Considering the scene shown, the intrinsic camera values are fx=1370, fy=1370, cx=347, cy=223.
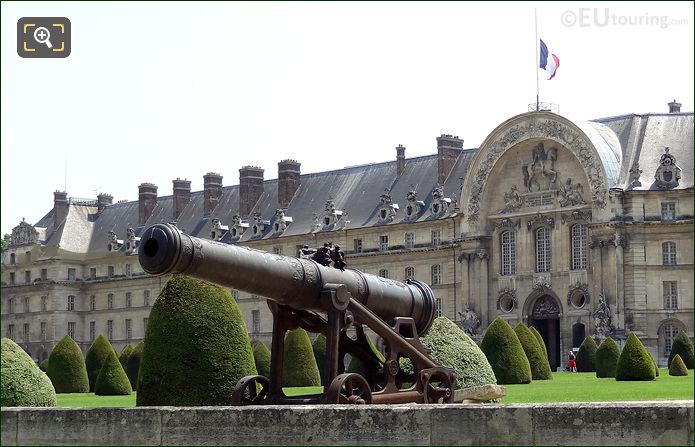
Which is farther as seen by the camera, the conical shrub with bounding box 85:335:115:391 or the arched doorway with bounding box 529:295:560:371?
the arched doorway with bounding box 529:295:560:371

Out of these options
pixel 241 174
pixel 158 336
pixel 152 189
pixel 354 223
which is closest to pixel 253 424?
pixel 158 336

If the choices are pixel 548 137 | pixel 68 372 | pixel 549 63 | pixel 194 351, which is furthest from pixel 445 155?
pixel 194 351

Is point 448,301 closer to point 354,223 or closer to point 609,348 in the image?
point 354,223

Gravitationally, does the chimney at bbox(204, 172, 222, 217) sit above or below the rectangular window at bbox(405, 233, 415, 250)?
above

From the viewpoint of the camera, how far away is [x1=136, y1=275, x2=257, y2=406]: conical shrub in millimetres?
19984

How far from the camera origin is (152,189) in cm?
8475

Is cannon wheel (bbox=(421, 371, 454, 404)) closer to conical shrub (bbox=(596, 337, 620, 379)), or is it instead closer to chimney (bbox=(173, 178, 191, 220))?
conical shrub (bbox=(596, 337, 620, 379))

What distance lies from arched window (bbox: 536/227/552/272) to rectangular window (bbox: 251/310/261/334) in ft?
61.4

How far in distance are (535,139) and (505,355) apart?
2418 centimetres

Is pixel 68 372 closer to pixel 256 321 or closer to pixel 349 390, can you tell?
pixel 349 390

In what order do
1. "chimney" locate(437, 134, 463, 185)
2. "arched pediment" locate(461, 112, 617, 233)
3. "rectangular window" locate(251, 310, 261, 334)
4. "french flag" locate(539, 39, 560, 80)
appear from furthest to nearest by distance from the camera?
"rectangular window" locate(251, 310, 261, 334), "chimney" locate(437, 134, 463, 185), "french flag" locate(539, 39, 560, 80), "arched pediment" locate(461, 112, 617, 233)

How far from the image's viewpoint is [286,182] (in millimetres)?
75312

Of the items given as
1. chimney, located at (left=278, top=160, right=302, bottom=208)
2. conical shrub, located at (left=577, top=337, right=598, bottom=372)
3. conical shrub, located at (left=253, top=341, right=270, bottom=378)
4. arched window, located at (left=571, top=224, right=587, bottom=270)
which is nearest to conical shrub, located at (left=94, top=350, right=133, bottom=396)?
conical shrub, located at (left=253, top=341, right=270, bottom=378)

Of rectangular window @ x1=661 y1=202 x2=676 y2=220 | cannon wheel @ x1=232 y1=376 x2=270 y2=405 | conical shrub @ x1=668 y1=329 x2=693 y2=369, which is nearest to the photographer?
cannon wheel @ x1=232 y1=376 x2=270 y2=405
